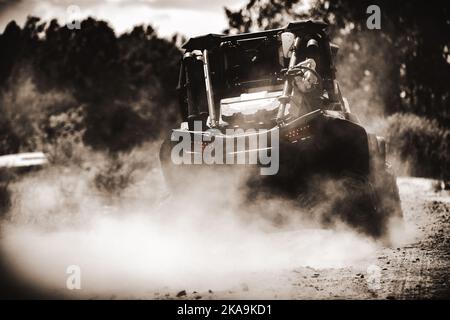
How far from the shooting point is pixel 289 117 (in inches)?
250

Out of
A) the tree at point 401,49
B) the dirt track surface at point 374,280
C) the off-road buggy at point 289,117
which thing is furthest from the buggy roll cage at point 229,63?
the tree at point 401,49

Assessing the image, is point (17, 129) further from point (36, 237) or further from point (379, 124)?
point (36, 237)

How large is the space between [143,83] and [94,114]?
683 centimetres

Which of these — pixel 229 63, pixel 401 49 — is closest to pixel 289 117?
pixel 229 63

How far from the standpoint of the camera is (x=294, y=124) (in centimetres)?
600

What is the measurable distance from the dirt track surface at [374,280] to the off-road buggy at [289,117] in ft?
2.02

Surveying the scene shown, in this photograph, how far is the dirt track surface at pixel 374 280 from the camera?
4.36 metres

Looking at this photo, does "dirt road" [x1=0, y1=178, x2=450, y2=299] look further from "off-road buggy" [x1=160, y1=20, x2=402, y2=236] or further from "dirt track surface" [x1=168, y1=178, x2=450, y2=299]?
"off-road buggy" [x1=160, y1=20, x2=402, y2=236]

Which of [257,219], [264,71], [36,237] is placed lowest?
[36,237]

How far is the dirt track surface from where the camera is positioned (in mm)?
4359

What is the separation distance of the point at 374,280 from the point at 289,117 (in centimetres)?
224

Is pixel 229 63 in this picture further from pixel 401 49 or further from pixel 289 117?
pixel 401 49
